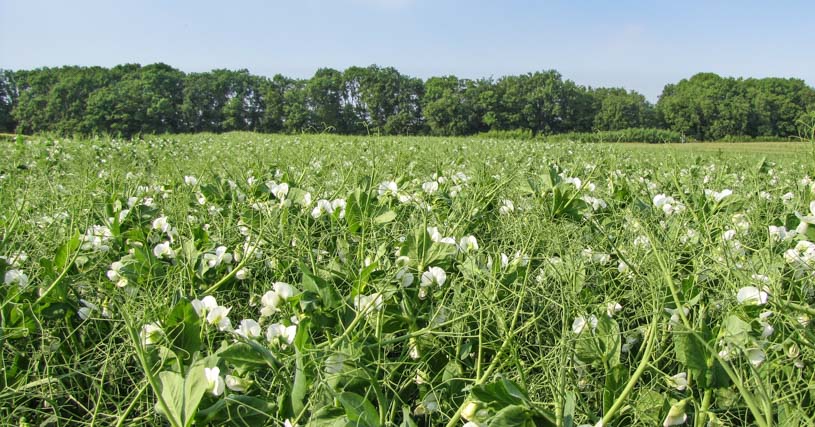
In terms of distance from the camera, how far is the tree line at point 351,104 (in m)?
46.6

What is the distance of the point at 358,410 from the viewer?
2.60 feet

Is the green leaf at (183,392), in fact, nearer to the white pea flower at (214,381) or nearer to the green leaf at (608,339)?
the white pea flower at (214,381)

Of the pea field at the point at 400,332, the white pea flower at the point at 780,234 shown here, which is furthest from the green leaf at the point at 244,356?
the white pea flower at the point at 780,234

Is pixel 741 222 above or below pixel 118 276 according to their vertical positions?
A: above

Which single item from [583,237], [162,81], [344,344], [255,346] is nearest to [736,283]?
[583,237]

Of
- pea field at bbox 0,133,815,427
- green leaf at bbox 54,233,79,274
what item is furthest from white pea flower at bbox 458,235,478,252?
green leaf at bbox 54,233,79,274

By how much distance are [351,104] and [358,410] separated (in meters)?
52.1

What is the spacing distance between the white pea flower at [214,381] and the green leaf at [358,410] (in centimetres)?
19

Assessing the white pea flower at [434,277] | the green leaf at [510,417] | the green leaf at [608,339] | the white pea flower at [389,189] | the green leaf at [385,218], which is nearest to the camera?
the green leaf at [510,417]

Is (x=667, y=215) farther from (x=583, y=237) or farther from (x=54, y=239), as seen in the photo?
(x=54, y=239)

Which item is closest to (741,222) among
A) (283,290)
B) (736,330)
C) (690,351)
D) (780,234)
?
(780,234)

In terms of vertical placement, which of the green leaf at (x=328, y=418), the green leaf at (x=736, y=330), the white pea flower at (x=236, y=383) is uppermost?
the green leaf at (x=736, y=330)

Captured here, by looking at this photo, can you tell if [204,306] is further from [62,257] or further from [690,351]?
[690,351]

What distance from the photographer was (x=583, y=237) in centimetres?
183
